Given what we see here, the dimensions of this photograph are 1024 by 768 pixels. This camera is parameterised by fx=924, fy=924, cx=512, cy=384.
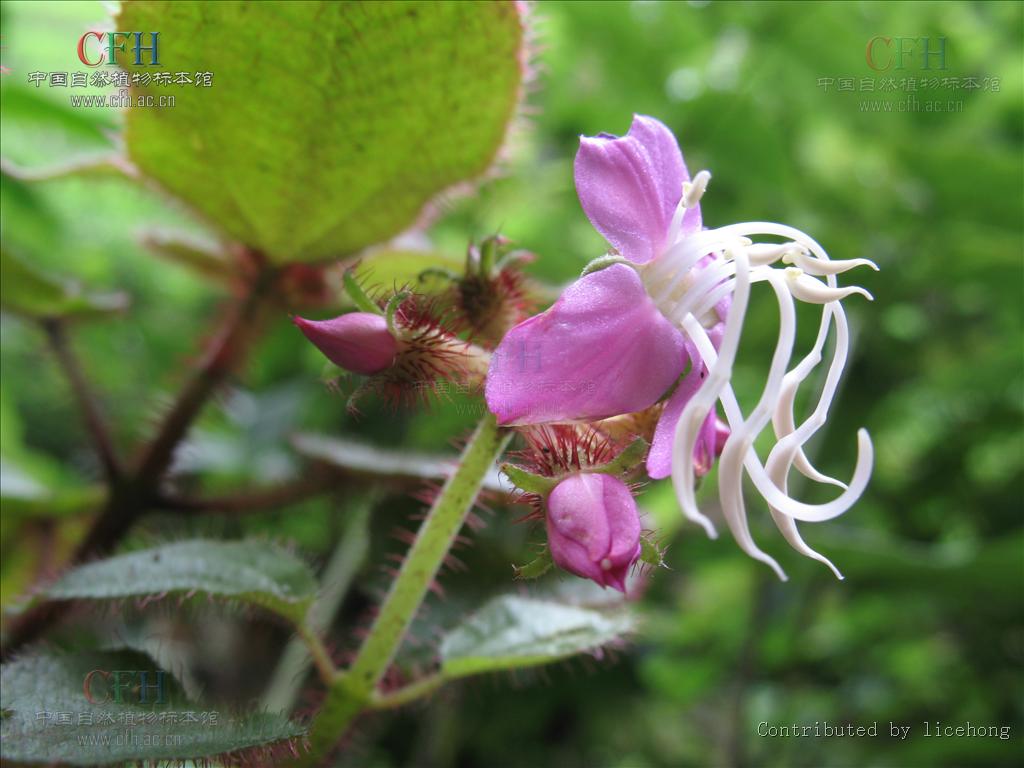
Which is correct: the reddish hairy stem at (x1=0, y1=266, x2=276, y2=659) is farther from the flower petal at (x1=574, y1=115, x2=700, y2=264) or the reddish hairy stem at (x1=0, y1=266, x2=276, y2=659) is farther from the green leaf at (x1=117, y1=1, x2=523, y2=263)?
the flower petal at (x1=574, y1=115, x2=700, y2=264)

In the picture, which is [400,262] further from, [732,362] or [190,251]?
[732,362]

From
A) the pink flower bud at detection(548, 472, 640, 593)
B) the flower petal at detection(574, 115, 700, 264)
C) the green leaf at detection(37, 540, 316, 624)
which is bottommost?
the green leaf at detection(37, 540, 316, 624)

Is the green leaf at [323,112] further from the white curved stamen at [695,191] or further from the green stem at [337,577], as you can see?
the green stem at [337,577]

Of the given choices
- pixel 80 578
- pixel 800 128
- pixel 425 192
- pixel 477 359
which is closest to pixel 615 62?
pixel 800 128

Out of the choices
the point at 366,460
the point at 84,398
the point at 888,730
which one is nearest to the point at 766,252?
the point at 366,460

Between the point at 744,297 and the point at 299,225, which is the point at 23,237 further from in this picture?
the point at 744,297

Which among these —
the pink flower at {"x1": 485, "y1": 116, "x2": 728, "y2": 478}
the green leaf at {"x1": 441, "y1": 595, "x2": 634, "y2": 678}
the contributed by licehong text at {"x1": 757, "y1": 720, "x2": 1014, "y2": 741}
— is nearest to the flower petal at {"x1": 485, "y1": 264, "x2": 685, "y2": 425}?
the pink flower at {"x1": 485, "y1": 116, "x2": 728, "y2": 478}
